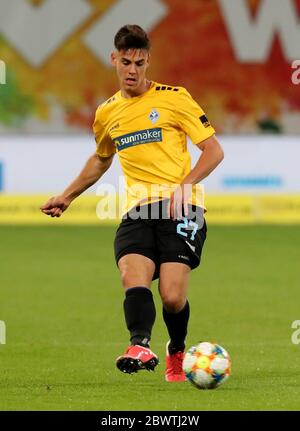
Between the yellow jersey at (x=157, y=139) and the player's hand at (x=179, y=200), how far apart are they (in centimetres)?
36

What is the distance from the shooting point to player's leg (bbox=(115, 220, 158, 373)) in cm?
858

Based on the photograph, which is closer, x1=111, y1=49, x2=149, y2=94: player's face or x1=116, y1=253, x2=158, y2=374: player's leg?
x1=116, y1=253, x2=158, y2=374: player's leg

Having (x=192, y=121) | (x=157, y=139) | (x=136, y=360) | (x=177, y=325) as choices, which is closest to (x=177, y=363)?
(x=177, y=325)

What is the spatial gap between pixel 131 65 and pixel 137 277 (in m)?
1.46

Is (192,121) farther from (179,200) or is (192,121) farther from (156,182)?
(179,200)

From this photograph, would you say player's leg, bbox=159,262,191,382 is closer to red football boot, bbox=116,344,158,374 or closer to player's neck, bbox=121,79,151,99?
red football boot, bbox=116,344,158,374

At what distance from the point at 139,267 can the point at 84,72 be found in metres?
16.4

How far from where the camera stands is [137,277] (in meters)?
8.83

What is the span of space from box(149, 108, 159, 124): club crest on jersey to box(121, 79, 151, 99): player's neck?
193 millimetres

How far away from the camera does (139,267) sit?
8859mm

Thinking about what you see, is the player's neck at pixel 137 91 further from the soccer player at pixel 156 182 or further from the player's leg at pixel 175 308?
the player's leg at pixel 175 308

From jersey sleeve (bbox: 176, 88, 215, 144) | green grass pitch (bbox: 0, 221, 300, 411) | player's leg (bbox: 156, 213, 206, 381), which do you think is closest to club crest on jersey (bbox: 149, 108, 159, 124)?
jersey sleeve (bbox: 176, 88, 215, 144)

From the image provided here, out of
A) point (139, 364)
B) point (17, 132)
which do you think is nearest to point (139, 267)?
point (139, 364)
